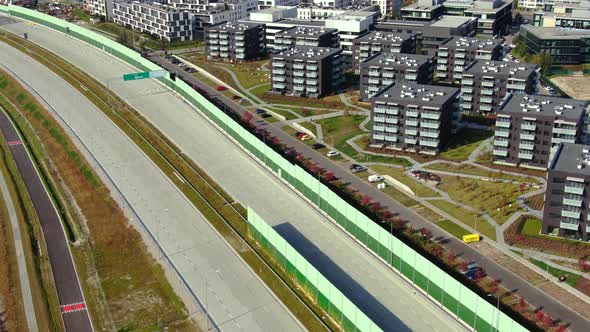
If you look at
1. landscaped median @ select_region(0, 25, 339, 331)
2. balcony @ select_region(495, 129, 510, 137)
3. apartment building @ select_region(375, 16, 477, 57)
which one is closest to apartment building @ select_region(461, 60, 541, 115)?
balcony @ select_region(495, 129, 510, 137)

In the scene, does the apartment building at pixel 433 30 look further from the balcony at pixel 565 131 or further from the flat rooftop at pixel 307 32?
the balcony at pixel 565 131

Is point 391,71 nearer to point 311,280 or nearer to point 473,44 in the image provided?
point 473,44

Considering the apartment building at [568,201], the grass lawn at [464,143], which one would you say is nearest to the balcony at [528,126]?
the grass lawn at [464,143]

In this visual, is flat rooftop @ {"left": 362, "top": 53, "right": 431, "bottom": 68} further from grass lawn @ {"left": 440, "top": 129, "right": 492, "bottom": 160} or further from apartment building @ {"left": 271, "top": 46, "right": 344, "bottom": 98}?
grass lawn @ {"left": 440, "top": 129, "right": 492, "bottom": 160}

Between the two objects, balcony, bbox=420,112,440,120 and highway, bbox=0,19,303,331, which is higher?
balcony, bbox=420,112,440,120

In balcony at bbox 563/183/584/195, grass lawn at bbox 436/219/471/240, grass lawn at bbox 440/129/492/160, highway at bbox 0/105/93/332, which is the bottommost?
highway at bbox 0/105/93/332

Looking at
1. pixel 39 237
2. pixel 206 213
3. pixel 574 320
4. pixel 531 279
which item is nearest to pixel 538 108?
pixel 531 279
